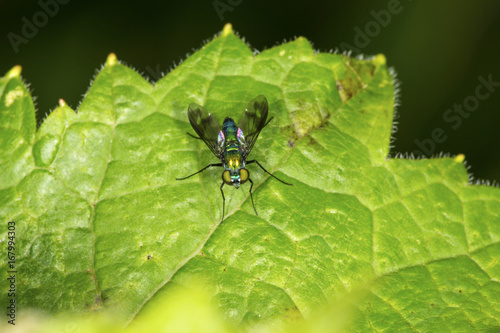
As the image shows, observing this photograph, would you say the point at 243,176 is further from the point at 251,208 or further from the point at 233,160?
the point at 251,208

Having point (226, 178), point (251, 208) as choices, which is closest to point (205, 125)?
point (226, 178)

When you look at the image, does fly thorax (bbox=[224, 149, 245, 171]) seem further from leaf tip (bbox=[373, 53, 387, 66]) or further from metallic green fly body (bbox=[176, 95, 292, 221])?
leaf tip (bbox=[373, 53, 387, 66])

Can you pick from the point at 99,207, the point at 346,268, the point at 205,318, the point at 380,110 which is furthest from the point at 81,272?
the point at 380,110

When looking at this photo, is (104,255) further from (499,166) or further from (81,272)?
(499,166)

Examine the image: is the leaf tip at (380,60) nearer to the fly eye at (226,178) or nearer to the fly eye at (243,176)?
the fly eye at (243,176)

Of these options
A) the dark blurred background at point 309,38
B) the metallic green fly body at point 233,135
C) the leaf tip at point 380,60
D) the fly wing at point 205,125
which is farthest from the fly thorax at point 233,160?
the dark blurred background at point 309,38

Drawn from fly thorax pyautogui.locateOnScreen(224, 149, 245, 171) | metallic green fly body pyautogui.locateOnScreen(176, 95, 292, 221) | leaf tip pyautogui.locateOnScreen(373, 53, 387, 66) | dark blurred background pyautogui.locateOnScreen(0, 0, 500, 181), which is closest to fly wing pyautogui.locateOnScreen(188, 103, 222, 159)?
metallic green fly body pyautogui.locateOnScreen(176, 95, 292, 221)
